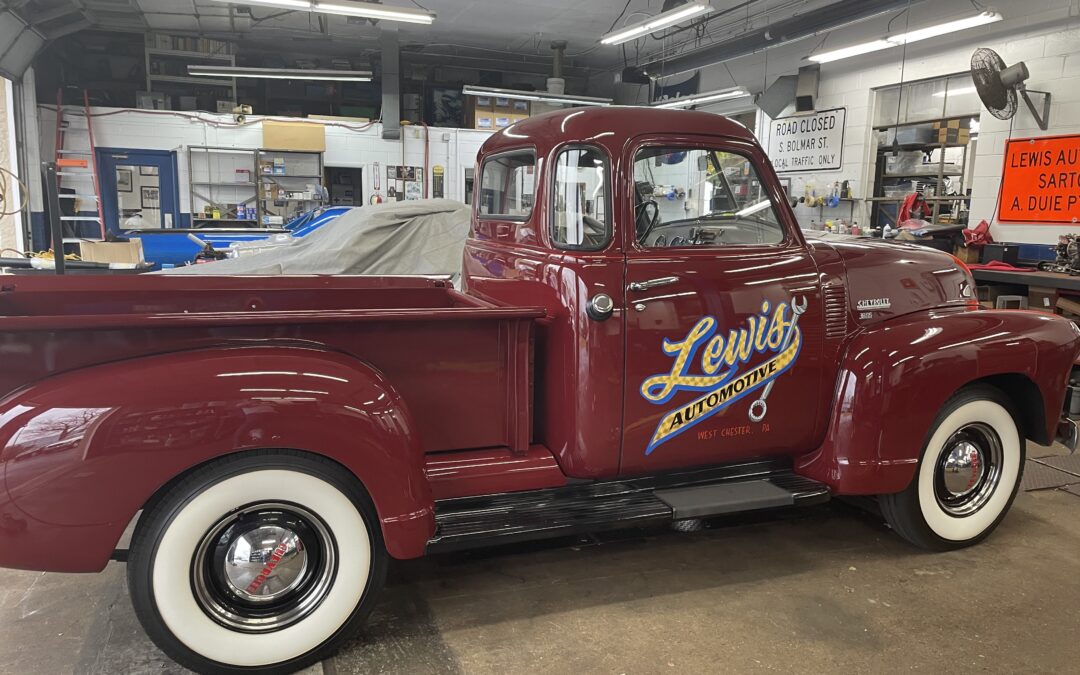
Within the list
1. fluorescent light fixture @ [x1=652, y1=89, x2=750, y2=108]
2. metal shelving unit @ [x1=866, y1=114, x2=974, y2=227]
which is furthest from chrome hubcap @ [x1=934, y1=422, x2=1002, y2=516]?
fluorescent light fixture @ [x1=652, y1=89, x2=750, y2=108]

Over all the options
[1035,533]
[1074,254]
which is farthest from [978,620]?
[1074,254]

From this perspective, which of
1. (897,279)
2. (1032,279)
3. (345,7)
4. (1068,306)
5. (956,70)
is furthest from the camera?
(345,7)

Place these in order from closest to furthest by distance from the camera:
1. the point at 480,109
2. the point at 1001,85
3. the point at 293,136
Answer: the point at 1001,85
the point at 293,136
the point at 480,109

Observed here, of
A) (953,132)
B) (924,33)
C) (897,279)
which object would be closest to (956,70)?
(953,132)

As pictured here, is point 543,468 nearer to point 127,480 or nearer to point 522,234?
point 522,234

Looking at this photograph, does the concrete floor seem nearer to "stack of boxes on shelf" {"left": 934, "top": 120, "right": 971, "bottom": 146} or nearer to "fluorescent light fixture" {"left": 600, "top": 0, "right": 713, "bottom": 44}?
"stack of boxes on shelf" {"left": 934, "top": 120, "right": 971, "bottom": 146}

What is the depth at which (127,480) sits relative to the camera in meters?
2.06

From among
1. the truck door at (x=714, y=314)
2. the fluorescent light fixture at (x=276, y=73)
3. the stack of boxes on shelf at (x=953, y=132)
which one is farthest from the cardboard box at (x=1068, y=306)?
the fluorescent light fixture at (x=276, y=73)

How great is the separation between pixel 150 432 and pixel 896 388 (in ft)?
9.02

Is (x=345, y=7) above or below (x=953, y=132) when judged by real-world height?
above

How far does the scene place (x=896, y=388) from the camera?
3.02 meters

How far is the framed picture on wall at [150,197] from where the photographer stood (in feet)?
42.9

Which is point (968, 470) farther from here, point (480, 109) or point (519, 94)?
point (480, 109)

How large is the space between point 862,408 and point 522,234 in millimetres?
1599
